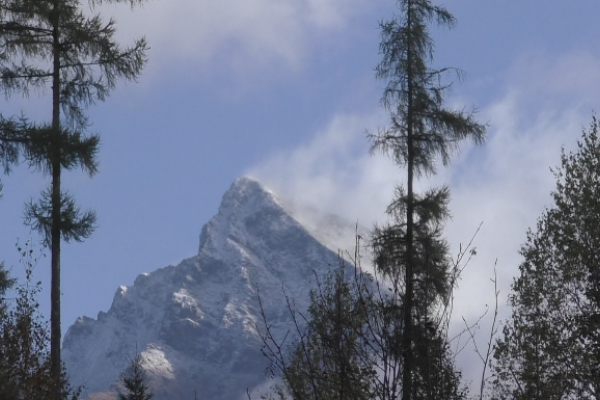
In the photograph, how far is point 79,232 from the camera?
21.3 metres

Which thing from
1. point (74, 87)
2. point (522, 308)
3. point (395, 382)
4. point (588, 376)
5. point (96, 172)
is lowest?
point (395, 382)

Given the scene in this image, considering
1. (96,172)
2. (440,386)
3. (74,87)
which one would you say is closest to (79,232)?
(96,172)

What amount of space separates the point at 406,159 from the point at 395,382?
19476 mm

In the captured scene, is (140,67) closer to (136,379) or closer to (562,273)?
(562,273)

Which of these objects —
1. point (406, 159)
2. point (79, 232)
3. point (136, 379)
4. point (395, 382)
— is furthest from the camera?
point (136, 379)

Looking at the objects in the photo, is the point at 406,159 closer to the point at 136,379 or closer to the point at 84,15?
the point at 84,15

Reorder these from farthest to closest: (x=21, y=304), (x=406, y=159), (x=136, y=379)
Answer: (x=136, y=379)
(x=406, y=159)
(x=21, y=304)

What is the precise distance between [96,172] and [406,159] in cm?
841

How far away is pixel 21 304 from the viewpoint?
63.8ft

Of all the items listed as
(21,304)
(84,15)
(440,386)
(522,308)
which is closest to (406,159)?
(522,308)

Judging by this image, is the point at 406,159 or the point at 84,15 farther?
the point at 406,159

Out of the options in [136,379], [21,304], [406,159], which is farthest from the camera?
[136,379]

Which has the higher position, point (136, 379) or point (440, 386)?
point (136, 379)

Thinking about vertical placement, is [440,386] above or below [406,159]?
below
